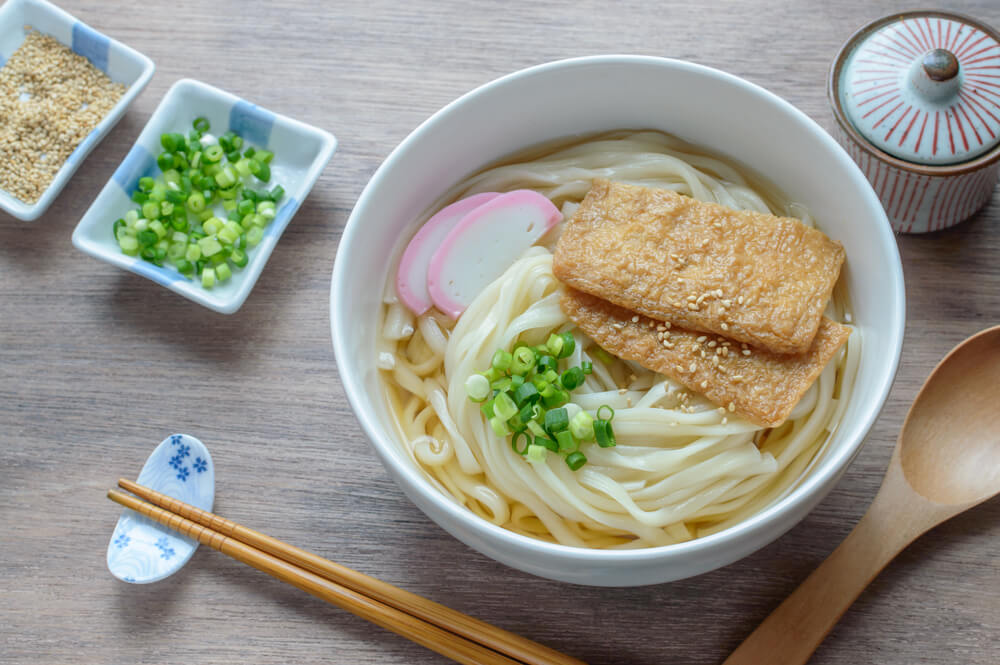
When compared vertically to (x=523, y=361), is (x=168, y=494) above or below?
below

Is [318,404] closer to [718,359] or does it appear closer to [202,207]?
[202,207]

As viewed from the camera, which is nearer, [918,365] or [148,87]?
[918,365]

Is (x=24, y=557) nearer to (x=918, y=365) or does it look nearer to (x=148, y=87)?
(x=148, y=87)

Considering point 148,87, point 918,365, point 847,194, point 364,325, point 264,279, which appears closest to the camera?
point 847,194

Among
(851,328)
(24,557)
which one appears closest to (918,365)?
(851,328)

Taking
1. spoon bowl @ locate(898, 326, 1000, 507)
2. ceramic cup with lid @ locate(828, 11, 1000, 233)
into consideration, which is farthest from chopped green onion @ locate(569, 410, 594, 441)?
ceramic cup with lid @ locate(828, 11, 1000, 233)

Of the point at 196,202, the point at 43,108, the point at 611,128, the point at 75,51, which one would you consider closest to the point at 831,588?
the point at 611,128

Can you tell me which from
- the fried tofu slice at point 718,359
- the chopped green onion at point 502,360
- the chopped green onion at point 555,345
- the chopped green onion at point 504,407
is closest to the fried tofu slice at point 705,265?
the fried tofu slice at point 718,359
